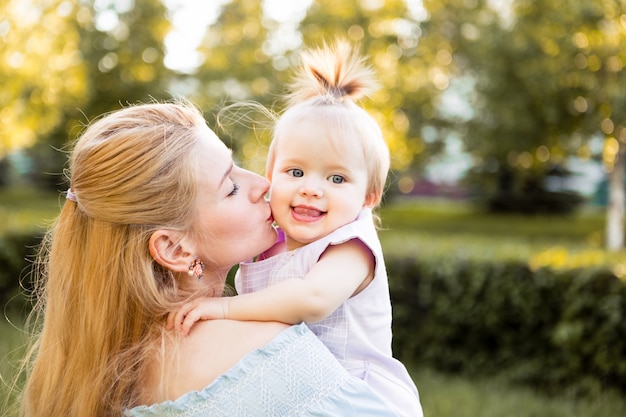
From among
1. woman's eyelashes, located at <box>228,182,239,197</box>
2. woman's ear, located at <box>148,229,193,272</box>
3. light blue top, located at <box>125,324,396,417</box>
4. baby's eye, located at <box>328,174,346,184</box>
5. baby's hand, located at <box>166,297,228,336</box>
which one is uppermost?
baby's eye, located at <box>328,174,346,184</box>

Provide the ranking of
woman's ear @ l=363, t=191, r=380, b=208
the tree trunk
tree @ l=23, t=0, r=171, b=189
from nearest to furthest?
1. woman's ear @ l=363, t=191, r=380, b=208
2. the tree trunk
3. tree @ l=23, t=0, r=171, b=189

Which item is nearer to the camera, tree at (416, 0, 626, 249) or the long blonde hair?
the long blonde hair

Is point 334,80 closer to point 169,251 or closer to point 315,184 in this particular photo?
point 315,184

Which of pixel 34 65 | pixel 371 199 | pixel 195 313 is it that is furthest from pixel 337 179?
pixel 34 65

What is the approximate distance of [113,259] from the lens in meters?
1.84

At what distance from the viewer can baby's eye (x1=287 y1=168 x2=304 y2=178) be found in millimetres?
2152

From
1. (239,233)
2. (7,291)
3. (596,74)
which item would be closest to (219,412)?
(239,233)

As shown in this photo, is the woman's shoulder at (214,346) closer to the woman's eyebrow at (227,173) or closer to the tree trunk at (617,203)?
the woman's eyebrow at (227,173)

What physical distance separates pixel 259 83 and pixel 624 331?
38.3ft

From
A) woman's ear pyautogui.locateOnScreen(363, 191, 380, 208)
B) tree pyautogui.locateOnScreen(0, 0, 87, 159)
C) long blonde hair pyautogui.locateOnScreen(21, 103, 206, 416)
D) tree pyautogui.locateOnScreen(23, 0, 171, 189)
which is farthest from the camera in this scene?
tree pyautogui.locateOnScreen(23, 0, 171, 189)

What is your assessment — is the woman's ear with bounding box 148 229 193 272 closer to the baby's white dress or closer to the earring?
the earring

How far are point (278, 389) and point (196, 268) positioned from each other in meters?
0.41

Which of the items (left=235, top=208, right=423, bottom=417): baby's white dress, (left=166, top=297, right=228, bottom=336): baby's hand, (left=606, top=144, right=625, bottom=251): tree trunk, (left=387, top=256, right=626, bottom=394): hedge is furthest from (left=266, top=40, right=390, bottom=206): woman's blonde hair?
(left=606, top=144, right=625, bottom=251): tree trunk

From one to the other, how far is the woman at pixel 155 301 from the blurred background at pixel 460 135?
0.46 metres
